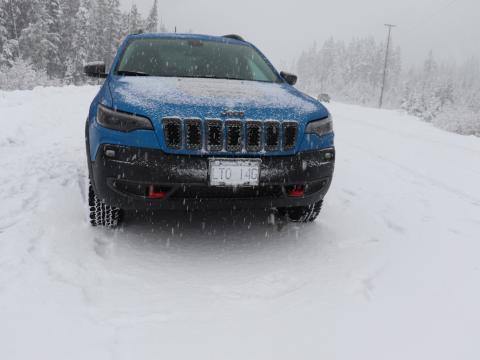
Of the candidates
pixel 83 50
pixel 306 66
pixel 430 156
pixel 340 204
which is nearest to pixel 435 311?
pixel 340 204

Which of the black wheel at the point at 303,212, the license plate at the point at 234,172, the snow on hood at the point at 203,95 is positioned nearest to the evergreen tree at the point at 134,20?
the snow on hood at the point at 203,95

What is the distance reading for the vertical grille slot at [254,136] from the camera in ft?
8.88

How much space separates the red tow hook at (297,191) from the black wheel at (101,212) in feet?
4.26

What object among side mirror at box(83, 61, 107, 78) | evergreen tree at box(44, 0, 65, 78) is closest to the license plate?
side mirror at box(83, 61, 107, 78)

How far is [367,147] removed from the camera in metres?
8.11

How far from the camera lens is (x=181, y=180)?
262 centimetres

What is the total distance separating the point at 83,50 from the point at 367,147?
Answer: 46095 mm

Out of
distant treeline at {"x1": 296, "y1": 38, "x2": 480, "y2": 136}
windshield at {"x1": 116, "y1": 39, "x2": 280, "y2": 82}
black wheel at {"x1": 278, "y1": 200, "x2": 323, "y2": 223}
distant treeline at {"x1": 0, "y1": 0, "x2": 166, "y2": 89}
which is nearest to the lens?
black wheel at {"x1": 278, "y1": 200, "x2": 323, "y2": 223}

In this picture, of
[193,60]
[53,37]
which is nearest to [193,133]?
[193,60]

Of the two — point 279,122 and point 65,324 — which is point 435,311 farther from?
point 65,324

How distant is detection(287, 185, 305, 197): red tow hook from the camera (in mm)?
2914

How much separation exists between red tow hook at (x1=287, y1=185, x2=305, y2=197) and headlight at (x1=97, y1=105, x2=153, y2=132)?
103 centimetres

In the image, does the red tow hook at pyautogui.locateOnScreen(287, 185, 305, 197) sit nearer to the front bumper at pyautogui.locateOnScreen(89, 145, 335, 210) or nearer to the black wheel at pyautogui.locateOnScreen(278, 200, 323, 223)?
the front bumper at pyautogui.locateOnScreen(89, 145, 335, 210)

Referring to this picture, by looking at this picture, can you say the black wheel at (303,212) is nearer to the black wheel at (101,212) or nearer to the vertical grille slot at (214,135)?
the vertical grille slot at (214,135)
